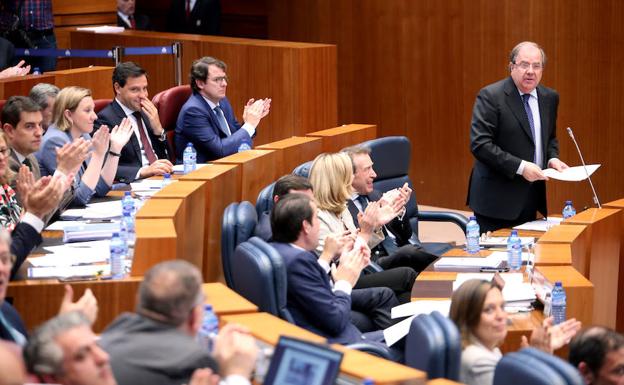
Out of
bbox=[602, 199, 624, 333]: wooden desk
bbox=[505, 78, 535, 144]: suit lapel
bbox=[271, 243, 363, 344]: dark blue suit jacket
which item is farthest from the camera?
bbox=[505, 78, 535, 144]: suit lapel

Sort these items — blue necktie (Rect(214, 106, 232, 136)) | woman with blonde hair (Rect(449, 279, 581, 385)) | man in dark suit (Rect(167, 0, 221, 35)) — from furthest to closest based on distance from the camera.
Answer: man in dark suit (Rect(167, 0, 221, 35)) < blue necktie (Rect(214, 106, 232, 136)) < woman with blonde hair (Rect(449, 279, 581, 385))

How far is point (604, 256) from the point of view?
5609 mm

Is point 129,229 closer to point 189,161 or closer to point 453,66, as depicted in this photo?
point 189,161

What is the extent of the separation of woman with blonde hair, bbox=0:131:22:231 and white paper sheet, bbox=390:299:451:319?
153 centimetres

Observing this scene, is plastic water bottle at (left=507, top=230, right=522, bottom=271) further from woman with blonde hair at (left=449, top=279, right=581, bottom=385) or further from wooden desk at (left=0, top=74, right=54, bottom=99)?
wooden desk at (left=0, top=74, right=54, bottom=99)

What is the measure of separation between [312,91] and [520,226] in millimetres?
2807

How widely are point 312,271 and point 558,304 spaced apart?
0.90 meters

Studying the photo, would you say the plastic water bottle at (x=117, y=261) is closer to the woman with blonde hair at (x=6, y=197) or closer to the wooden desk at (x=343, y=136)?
the woman with blonde hair at (x=6, y=197)

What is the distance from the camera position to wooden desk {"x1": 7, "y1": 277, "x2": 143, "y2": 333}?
13.1 feet

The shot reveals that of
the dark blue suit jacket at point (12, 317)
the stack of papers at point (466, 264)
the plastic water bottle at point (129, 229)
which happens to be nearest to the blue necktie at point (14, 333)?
the dark blue suit jacket at point (12, 317)

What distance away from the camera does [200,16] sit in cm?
1042

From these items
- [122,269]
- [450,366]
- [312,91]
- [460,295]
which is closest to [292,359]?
[450,366]

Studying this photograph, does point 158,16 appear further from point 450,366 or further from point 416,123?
point 450,366

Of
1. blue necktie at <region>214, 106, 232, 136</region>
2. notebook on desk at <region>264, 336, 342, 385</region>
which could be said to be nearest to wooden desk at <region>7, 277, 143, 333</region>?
notebook on desk at <region>264, 336, 342, 385</region>
